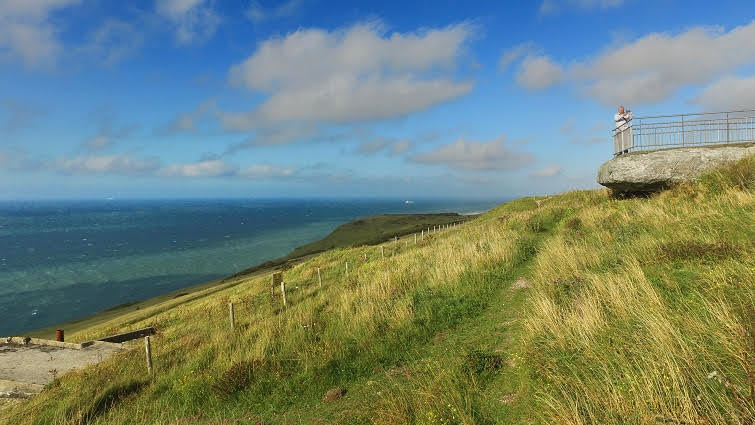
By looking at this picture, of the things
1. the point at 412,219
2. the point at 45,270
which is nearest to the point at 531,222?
the point at 412,219

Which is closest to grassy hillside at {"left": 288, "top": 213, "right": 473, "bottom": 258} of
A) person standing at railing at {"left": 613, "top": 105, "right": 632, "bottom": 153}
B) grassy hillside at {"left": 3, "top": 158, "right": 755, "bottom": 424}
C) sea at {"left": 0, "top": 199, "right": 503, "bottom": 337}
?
sea at {"left": 0, "top": 199, "right": 503, "bottom": 337}

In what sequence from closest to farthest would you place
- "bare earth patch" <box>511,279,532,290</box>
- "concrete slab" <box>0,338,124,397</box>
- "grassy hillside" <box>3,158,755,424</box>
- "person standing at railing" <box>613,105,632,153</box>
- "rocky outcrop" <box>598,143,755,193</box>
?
"grassy hillside" <box>3,158,755,424</box> < "bare earth patch" <box>511,279,532,290</box> < "concrete slab" <box>0,338,124,397</box> < "rocky outcrop" <box>598,143,755,193</box> < "person standing at railing" <box>613,105,632,153</box>

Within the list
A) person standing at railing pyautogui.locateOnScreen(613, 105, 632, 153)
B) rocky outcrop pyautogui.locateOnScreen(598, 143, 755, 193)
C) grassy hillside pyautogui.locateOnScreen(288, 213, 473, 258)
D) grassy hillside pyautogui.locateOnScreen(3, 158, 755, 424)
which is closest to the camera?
grassy hillside pyautogui.locateOnScreen(3, 158, 755, 424)

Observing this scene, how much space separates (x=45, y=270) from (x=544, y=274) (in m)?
98.6

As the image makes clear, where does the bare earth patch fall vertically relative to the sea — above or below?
above

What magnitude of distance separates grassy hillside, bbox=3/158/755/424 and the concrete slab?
179cm

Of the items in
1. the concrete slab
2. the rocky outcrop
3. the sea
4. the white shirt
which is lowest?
the sea

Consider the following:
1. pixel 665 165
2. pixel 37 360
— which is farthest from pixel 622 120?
pixel 37 360

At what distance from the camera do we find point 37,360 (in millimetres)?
13477

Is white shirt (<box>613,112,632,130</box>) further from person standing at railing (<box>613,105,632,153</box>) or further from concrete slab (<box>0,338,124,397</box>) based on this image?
concrete slab (<box>0,338,124,397</box>)

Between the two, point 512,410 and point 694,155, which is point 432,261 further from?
point 694,155

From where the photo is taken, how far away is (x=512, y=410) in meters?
4.48

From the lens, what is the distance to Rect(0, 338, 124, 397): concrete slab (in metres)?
10.5

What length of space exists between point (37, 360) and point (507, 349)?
1793 centimetres
